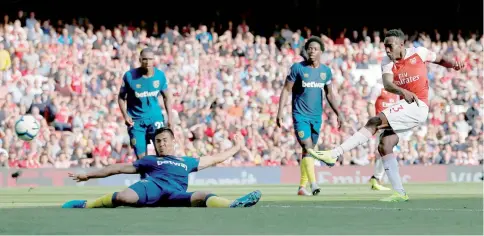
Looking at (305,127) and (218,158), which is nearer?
(218,158)

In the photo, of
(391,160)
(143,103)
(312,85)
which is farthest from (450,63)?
(143,103)

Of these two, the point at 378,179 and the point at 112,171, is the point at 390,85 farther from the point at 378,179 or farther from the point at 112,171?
the point at 378,179

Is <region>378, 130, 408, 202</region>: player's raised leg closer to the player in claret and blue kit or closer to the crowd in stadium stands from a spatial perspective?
the player in claret and blue kit

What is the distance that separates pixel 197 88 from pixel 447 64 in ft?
49.3

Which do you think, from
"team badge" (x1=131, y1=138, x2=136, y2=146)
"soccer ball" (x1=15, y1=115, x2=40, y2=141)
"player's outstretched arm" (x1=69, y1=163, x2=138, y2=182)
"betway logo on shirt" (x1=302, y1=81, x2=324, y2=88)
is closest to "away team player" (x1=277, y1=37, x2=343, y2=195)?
"betway logo on shirt" (x1=302, y1=81, x2=324, y2=88)

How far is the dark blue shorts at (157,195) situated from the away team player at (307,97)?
488 centimetres

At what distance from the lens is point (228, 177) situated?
2569 cm

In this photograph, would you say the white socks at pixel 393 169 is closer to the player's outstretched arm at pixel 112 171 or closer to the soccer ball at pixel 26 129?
the player's outstretched arm at pixel 112 171

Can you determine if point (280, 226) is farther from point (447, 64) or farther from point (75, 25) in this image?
A: point (75, 25)

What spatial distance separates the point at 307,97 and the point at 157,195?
5492mm

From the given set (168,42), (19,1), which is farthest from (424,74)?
(19,1)

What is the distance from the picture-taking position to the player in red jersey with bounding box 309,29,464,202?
14.0 metres

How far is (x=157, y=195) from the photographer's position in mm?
12469

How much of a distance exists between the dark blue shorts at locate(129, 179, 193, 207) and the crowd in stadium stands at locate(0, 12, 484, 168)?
12.0 metres
